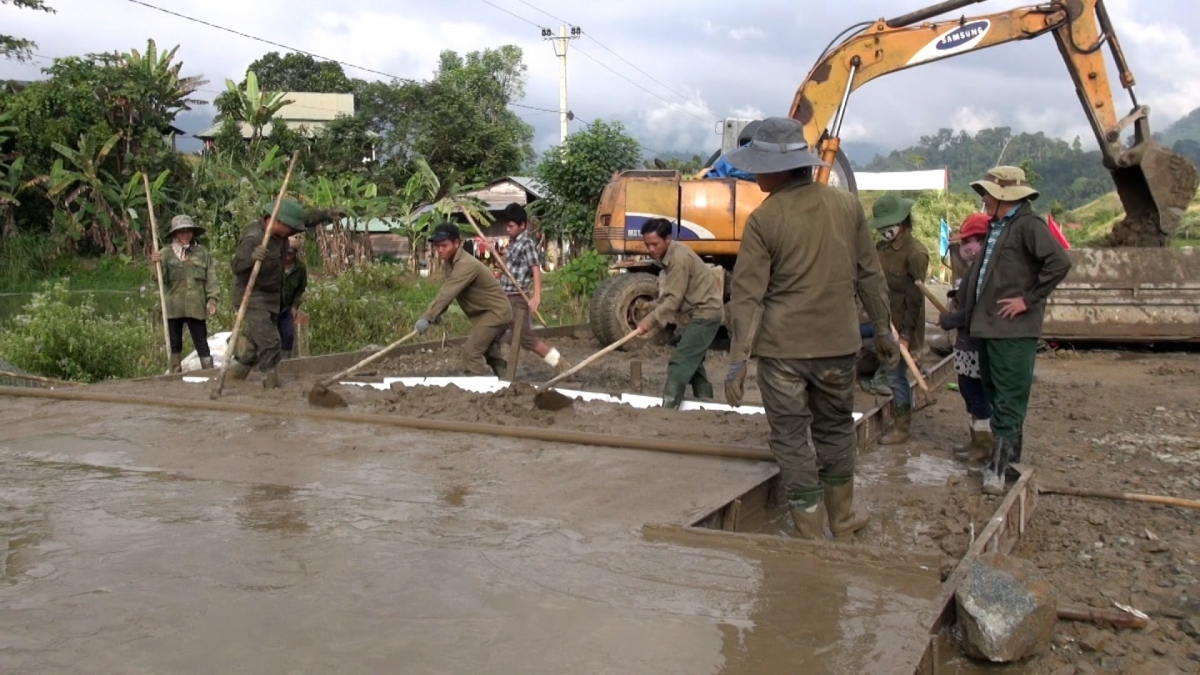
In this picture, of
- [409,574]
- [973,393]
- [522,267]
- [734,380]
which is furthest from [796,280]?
[522,267]

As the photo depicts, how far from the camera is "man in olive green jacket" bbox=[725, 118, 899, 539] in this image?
A: 4215 millimetres

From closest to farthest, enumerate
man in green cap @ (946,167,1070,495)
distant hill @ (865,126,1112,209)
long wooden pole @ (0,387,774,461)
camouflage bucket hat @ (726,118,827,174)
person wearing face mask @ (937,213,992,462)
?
camouflage bucket hat @ (726,118,827,174) < man in green cap @ (946,167,1070,495) < long wooden pole @ (0,387,774,461) < person wearing face mask @ (937,213,992,462) < distant hill @ (865,126,1112,209)

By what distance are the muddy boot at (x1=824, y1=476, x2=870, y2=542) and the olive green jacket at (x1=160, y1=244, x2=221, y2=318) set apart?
6.53 meters

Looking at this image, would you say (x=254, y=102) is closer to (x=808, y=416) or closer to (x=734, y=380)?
(x=734, y=380)

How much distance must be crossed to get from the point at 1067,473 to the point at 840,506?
2.08m

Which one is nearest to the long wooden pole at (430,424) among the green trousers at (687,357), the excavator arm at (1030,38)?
the green trousers at (687,357)

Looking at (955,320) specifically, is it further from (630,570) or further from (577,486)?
(630,570)

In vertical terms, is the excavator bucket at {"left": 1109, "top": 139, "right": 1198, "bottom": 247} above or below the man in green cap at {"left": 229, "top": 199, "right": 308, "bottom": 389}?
above

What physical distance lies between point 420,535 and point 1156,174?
10018mm

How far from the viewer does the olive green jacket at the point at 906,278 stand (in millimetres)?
6816

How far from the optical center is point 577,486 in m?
4.90

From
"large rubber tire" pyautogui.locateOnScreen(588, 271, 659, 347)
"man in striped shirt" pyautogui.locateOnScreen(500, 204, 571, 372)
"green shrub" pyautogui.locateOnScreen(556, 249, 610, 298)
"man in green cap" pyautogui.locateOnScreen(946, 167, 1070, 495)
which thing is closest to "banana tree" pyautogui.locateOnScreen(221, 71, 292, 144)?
"green shrub" pyautogui.locateOnScreen(556, 249, 610, 298)

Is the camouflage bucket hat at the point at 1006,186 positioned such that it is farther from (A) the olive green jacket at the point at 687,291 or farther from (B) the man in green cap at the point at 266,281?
(B) the man in green cap at the point at 266,281

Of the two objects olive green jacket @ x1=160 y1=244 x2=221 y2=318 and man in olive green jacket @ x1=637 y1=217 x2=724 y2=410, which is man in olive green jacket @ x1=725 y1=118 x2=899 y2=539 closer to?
man in olive green jacket @ x1=637 y1=217 x2=724 y2=410
